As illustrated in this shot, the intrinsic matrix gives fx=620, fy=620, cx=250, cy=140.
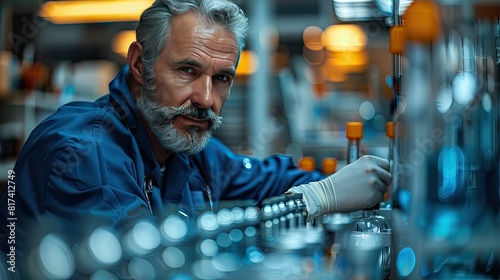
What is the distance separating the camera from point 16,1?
13.3 feet

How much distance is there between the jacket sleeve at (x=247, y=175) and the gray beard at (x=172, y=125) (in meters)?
0.27

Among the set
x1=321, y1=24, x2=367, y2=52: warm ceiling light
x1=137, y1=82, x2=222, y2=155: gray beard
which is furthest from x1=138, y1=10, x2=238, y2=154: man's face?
x1=321, y1=24, x2=367, y2=52: warm ceiling light

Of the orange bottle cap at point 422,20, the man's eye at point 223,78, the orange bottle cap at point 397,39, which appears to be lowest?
the man's eye at point 223,78

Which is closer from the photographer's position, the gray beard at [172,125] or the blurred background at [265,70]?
the gray beard at [172,125]

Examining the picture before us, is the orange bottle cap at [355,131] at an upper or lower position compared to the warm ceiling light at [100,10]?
lower

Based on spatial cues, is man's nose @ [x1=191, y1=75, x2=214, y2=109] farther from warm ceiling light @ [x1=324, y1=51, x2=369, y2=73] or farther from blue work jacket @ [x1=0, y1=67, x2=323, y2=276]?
warm ceiling light @ [x1=324, y1=51, x2=369, y2=73]

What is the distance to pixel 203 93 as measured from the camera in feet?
4.89

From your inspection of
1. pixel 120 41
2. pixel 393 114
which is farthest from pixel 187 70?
pixel 120 41

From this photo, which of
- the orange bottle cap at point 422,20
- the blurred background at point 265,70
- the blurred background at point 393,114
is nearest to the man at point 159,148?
the blurred background at point 393,114

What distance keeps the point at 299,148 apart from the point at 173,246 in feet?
11.2

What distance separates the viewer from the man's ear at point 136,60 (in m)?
1.63

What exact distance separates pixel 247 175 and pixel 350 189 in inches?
19.3

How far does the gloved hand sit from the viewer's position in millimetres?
1406

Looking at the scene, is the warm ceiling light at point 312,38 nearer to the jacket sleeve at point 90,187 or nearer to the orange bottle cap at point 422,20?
the jacket sleeve at point 90,187
